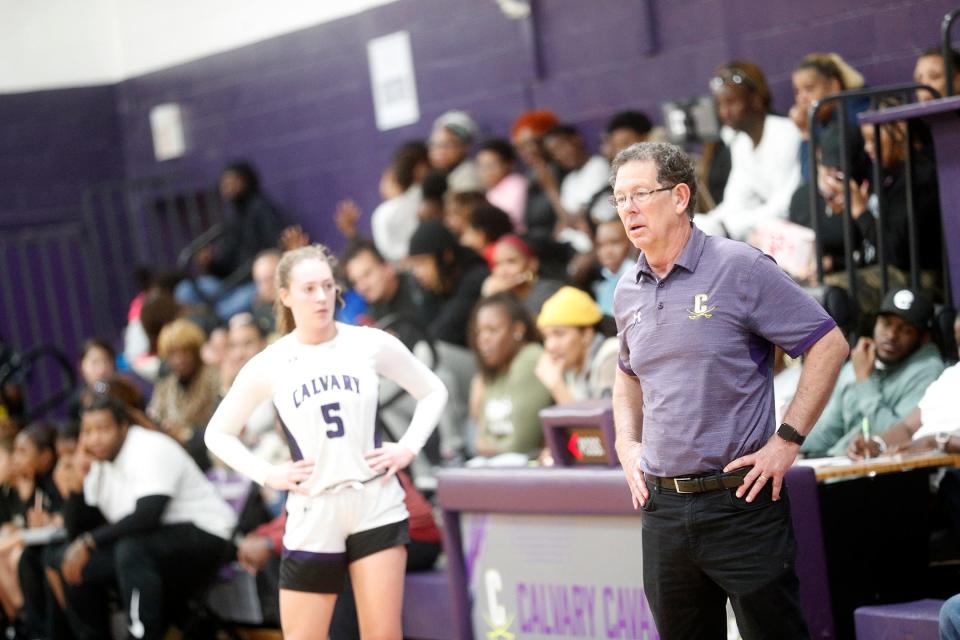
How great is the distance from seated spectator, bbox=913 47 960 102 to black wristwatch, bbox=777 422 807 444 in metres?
3.33

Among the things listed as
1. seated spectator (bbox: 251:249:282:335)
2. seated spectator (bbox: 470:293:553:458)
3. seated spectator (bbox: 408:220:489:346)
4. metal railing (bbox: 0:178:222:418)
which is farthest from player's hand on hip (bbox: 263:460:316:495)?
metal railing (bbox: 0:178:222:418)

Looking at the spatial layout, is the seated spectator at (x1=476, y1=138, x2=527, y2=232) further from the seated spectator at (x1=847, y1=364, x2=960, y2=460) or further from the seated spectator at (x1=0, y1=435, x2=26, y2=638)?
the seated spectator at (x1=847, y1=364, x2=960, y2=460)

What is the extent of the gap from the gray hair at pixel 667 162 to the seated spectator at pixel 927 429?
1422 mm

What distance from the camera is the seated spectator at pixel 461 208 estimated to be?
28.4 ft

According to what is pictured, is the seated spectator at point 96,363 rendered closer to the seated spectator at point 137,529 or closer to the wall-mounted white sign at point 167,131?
the seated spectator at point 137,529

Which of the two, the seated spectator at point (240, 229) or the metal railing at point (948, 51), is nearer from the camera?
the metal railing at point (948, 51)

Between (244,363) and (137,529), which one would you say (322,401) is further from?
(244,363)

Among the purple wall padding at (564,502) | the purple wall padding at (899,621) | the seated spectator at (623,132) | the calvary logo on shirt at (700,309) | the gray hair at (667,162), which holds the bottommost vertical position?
the purple wall padding at (899,621)

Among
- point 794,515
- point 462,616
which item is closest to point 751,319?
point 794,515

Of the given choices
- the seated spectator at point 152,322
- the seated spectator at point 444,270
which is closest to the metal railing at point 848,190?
the seated spectator at point 444,270

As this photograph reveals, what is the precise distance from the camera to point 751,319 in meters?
3.75

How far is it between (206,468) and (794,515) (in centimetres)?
448

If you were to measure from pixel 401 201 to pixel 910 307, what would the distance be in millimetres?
4776

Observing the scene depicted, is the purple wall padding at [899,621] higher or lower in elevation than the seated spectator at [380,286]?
lower
